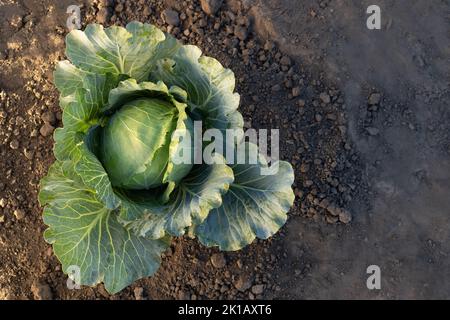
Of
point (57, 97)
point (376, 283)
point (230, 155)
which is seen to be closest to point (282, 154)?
point (230, 155)

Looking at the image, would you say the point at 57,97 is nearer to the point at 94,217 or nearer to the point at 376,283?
the point at 94,217

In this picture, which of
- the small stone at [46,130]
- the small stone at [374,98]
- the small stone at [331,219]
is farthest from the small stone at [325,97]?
the small stone at [46,130]

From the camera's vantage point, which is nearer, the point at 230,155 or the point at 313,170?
the point at 230,155

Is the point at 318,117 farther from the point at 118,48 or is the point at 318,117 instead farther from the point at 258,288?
the point at 118,48

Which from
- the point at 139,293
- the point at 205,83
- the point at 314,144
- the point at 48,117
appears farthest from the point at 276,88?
the point at 139,293

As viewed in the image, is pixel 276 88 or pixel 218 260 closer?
pixel 218 260

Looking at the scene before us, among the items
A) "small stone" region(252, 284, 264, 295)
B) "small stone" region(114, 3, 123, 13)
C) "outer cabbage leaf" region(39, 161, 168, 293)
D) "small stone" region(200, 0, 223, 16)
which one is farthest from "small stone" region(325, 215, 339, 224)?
"small stone" region(114, 3, 123, 13)
